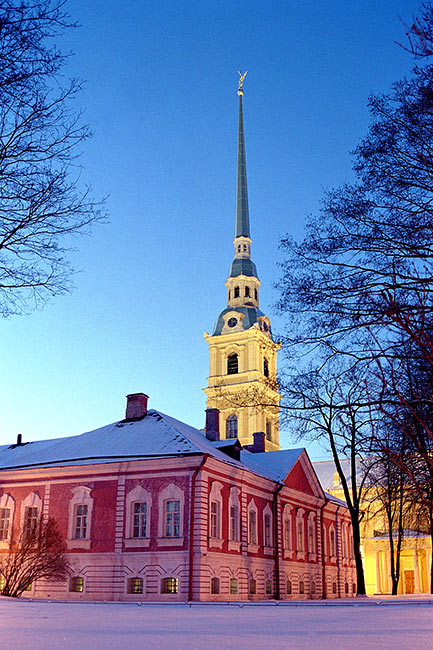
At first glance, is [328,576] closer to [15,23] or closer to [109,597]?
[109,597]

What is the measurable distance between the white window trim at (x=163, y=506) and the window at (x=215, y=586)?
245cm

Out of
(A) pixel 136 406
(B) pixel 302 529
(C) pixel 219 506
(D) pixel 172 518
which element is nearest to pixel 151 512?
(D) pixel 172 518

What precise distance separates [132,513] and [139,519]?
40cm

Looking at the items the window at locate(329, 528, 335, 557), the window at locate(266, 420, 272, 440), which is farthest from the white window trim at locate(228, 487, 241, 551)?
the window at locate(266, 420, 272, 440)

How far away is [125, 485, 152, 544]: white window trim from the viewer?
2839 centimetres

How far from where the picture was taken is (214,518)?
29594 mm

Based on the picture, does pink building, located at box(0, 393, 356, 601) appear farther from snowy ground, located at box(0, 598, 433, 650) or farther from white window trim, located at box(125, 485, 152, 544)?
snowy ground, located at box(0, 598, 433, 650)

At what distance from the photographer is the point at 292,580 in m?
37.2

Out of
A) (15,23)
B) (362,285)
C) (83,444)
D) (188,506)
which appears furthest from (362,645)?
(83,444)

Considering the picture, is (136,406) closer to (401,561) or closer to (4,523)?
(4,523)

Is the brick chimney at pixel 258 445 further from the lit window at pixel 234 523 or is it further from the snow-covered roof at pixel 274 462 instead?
the lit window at pixel 234 523

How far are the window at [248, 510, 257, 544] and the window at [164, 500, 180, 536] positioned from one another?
237 inches

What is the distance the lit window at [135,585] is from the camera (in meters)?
27.7

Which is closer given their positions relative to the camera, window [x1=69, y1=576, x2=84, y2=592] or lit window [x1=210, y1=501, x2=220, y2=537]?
window [x1=69, y1=576, x2=84, y2=592]
